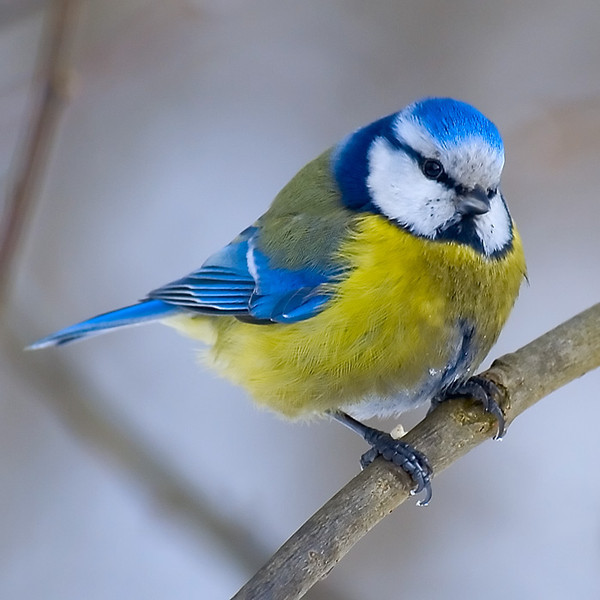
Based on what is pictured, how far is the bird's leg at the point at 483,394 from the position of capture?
1.69 m

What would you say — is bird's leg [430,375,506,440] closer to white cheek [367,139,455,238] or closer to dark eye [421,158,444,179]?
white cheek [367,139,455,238]

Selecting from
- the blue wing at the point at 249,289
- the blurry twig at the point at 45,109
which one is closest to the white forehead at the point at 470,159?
the blue wing at the point at 249,289

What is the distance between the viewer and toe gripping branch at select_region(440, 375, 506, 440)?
169 centimetres

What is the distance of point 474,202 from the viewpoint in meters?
1.72

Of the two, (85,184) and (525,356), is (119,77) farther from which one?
(85,184)

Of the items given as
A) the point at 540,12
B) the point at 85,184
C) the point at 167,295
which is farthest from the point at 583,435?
the point at 85,184

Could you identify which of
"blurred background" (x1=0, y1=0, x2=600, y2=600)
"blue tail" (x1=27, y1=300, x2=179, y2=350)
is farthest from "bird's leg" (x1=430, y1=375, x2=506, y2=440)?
"blurred background" (x1=0, y1=0, x2=600, y2=600)

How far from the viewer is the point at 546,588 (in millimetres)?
2906

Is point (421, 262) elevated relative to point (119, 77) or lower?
lower

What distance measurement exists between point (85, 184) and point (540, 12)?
176 cm

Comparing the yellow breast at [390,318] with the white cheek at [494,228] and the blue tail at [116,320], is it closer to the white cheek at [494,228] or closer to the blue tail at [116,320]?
the white cheek at [494,228]

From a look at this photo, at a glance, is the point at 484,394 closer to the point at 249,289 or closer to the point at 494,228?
the point at 494,228

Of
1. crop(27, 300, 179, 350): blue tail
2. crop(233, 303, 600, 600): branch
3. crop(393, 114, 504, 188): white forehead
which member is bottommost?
crop(233, 303, 600, 600): branch

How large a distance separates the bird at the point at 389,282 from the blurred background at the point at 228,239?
870 mm
